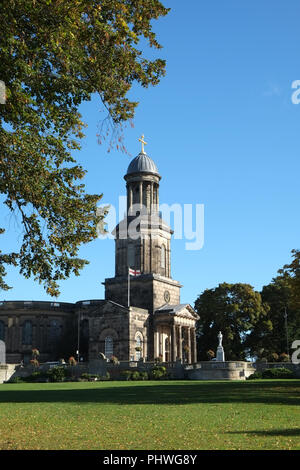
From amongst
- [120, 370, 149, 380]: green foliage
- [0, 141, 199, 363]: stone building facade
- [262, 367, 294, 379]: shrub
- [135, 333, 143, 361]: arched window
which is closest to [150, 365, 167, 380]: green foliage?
[120, 370, 149, 380]: green foliage

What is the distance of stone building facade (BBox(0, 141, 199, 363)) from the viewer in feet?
200

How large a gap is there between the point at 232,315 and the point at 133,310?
45.1 ft

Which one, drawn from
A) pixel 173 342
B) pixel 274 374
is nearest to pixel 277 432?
pixel 274 374

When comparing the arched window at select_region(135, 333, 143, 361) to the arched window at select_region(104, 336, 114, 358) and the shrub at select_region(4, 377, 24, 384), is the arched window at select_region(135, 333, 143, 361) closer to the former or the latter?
the arched window at select_region(104, 336, 114, 358)

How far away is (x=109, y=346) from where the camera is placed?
60.8m

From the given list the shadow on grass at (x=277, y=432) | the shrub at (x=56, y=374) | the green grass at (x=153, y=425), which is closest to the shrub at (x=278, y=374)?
the shrub at (x=56, y=374)

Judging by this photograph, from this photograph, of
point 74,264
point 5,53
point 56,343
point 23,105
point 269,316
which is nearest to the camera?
point 5,53

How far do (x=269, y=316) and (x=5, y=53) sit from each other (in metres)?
60.9

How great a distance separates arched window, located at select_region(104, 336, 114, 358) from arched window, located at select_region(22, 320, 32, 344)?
16.3 metres

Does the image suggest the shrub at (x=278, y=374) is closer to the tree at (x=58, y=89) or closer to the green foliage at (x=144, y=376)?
the green foliage at (x=144, y=376)
